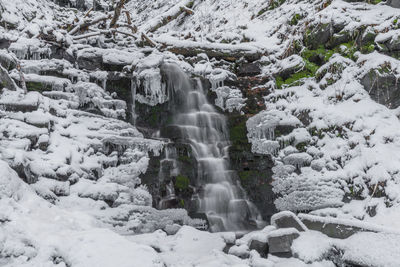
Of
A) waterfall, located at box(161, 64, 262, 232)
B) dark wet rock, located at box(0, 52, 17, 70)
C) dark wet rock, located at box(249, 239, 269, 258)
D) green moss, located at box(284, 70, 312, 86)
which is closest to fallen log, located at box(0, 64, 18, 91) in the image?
dark wet rock, located at box(0, 52, 17, 70)

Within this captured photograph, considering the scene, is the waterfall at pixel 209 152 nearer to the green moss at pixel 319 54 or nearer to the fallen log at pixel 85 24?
the green moss at pixel 319 54

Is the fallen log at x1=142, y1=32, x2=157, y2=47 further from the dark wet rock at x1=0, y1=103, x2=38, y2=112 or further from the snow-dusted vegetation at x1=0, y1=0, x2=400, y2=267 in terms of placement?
the dark wet rock at x1=0, y1=103, x2=38, y2=112

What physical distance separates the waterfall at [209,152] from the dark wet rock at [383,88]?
3.34 metres

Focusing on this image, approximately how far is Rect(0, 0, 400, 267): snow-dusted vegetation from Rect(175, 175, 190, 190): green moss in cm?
3

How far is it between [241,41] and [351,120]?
528 centimetres

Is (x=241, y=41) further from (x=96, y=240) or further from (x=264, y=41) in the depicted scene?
(x=96, y=240)

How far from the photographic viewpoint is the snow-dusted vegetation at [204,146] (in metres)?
3.72

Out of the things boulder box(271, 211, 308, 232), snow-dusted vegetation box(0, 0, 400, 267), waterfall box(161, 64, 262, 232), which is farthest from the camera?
waterfall box(161, 64, 262, 232)

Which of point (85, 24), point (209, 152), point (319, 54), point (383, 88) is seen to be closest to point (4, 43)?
point (85, 24)

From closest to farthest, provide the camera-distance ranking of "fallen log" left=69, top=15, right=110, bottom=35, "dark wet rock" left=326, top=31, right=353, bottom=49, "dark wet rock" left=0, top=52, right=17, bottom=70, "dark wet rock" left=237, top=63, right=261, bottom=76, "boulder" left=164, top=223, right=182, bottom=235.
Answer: "boulder" left=164, top=223, right=182, bottom=235 < "dark wet rock" left=0, top=52, right=17, bottom=70 < "dark wet rock" left=326, top=31, right=353, bottom=49 < "dark wet rock" left=237, top=63, right=261, bottom=76 < "fallen log" left=69, top=15, right=110, bottom=35

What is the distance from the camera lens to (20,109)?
18.9 ft

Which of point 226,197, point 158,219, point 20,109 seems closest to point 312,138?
point 226,197

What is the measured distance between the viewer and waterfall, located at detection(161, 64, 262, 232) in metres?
6.24

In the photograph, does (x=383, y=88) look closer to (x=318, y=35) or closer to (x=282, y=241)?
(x=318, y=35)
